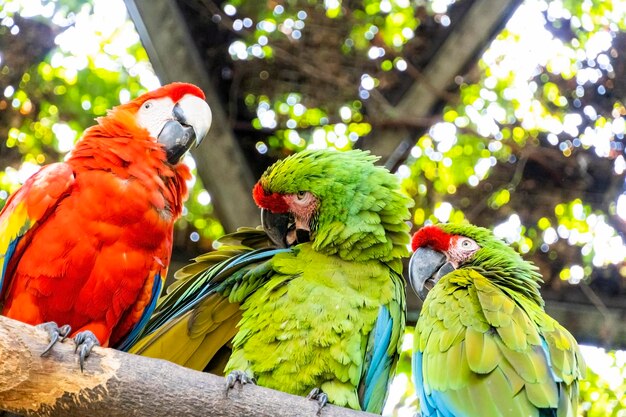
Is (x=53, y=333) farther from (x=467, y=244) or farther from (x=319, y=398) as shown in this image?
(x=467, y=244)

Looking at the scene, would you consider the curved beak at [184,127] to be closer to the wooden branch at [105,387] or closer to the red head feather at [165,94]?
the red head feather at [165,94]

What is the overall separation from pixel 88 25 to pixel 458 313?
9.61ft

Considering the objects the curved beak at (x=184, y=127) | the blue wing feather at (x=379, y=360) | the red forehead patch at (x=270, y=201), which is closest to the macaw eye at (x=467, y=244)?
the blue wing feather at (x=379, y=360)

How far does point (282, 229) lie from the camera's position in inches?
122

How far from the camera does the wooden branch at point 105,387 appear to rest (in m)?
1.98

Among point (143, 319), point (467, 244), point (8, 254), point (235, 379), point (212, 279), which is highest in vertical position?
point (467, 244)

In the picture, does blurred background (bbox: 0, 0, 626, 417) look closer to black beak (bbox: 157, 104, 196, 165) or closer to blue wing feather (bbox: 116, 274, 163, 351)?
black beak (bbox: 157, 104, 196, 165)

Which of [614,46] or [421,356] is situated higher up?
[614,46]

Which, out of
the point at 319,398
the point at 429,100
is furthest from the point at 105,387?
the point at 429,100

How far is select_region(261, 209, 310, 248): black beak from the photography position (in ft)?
10.0

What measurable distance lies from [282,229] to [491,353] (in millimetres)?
1007

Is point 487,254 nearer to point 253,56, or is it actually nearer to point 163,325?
point 163,325

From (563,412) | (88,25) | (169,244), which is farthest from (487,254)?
(88,25)

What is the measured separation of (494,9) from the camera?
391 centimetres
